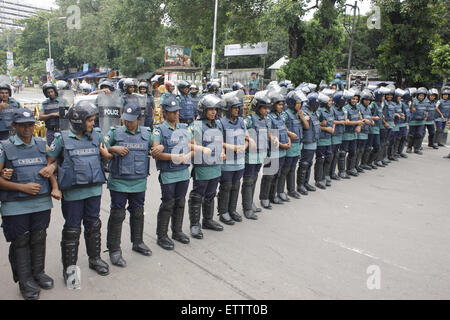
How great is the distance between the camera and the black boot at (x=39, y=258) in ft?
11.8

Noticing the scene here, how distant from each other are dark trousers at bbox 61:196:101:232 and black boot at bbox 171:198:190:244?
1.15m

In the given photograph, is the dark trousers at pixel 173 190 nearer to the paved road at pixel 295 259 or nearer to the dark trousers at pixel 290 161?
the paved road at pixel 295 259

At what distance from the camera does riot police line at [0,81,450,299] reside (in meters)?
3.50

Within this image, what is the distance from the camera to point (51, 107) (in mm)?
7625

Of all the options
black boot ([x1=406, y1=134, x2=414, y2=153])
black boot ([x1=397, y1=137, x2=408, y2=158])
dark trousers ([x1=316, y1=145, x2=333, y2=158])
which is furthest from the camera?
black boot ([x1=406, y1=134, x2=414, y2=153])

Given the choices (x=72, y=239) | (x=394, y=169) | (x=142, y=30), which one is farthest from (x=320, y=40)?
(x=72, y=239)

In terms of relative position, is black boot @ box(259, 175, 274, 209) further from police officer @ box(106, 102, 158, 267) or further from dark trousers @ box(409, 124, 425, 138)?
dark trousers @ box(409, 124, 425, 138)

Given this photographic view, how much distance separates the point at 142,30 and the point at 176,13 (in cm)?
201

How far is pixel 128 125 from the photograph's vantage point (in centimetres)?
413

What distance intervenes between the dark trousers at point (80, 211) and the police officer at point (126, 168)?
0.29 metres

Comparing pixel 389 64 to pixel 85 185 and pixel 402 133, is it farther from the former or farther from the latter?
pixel 85 185

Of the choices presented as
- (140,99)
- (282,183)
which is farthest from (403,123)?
(140,99)

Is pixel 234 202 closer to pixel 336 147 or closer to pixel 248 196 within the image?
pixel 248 196

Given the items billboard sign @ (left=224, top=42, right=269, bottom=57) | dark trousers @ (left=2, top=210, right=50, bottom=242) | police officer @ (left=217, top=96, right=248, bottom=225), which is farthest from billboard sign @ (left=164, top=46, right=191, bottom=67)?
dark trousers @ (left=2, top=210, right=50, bottom=242)
